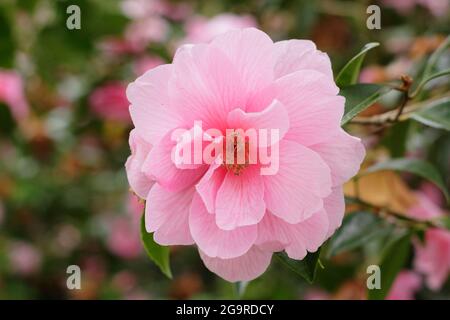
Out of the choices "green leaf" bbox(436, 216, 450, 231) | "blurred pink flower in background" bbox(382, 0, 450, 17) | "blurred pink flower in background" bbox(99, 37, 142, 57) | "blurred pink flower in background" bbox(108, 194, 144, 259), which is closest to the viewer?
"green leaf" bbox(436, 216, 450, 231)

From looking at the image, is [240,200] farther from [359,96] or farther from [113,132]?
[113,132]

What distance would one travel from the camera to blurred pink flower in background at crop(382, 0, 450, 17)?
5.23 ft

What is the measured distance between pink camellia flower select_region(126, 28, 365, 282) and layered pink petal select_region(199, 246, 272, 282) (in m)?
0.02

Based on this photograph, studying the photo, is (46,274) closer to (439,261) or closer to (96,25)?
(96,25)

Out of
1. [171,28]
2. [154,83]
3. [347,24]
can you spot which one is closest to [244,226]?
[154,83]

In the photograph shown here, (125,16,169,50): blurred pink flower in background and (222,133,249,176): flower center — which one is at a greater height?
(125,16,169,50): blurred pink flower in background

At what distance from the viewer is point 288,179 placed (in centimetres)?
64

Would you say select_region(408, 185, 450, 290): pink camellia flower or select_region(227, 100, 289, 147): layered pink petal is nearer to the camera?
select_region(227, 100, 289, 147): layered pink petal

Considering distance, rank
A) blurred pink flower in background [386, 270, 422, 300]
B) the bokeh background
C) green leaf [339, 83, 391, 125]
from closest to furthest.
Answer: green leaf [339, 83, 391, 125]
blurred pink flower in background [386, 270, 422, 300]
the bokeh background

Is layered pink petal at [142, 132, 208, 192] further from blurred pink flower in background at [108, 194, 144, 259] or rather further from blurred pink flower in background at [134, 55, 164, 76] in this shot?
blurred pink flower in background at [108, 194, 144, 259]

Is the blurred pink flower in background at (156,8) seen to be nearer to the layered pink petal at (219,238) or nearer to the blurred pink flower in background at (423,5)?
the blurred pink flower in background at (423,5)

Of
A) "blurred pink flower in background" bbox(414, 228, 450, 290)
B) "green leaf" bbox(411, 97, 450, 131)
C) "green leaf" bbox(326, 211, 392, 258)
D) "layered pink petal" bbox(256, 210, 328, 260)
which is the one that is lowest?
"blurred pink flower in background" bbox(414, 228, 450, 290)

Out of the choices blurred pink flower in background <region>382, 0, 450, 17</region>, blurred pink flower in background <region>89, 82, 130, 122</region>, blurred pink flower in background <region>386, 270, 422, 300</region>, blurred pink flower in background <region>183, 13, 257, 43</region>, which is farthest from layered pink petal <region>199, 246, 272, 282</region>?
blurred pink flower in background <region>382, 0, 450, 17</region>
